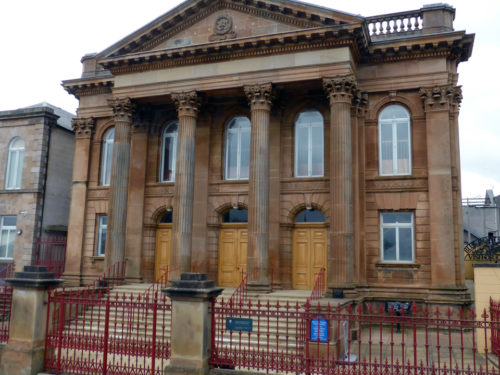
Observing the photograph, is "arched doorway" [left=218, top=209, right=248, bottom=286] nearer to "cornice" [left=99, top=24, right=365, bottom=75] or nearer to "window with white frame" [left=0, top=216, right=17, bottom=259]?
"cornice" [left=99, top=24, right=365, bottom=75]

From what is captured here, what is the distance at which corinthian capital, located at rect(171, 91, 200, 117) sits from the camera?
2045 centimetres

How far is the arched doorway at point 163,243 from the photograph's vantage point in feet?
72.9

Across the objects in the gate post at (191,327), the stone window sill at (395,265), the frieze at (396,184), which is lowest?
the gate post at (191,327)

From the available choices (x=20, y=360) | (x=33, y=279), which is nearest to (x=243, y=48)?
(x=33, y=279)

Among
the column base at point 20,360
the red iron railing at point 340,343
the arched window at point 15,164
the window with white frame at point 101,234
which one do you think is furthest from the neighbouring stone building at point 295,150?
the column base at point 20,360

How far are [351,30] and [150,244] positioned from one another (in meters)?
12.7

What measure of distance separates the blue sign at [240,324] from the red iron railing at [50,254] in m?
18.7

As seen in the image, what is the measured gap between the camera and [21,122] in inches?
1065

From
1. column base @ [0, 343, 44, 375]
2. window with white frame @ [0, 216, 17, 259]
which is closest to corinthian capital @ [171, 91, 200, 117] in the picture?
column base @ [0, 343, 44, 375]

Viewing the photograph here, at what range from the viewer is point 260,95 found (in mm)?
19406

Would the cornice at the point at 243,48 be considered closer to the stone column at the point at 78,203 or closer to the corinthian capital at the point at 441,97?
the corinthian capital at the point at 441,97

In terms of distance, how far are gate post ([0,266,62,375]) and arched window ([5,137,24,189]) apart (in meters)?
18.0

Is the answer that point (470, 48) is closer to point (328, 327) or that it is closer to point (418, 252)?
point (418, 252)

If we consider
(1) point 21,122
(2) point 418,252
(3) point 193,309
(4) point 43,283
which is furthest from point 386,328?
(1) point 21,122
